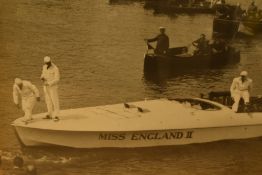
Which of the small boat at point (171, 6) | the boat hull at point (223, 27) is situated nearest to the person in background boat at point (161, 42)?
the small boat at point (171, 6)

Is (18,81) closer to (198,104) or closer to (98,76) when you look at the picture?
(98,76)

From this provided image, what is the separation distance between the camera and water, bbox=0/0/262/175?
389 centimetres

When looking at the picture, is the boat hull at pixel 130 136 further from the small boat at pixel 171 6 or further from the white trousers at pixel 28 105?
the small boat at pixel 171 6

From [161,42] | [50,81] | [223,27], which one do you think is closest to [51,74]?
[50,81]

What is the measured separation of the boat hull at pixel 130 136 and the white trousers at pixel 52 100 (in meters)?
0.16

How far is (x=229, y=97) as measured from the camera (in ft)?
15.7

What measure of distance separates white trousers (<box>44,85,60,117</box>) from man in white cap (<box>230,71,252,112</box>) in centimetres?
134

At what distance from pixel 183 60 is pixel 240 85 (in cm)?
137

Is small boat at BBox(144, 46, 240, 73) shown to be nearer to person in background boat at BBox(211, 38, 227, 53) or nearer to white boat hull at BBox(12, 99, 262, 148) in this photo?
person in background boat at BBox(211, 38, 227, 53)

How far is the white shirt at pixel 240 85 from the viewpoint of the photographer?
14.4ft

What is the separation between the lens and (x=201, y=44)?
539 cm

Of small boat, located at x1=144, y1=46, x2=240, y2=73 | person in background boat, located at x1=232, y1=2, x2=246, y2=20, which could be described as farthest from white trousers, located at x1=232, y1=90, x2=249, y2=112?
person in background boat, located at x1=232, y1=2, x2=246, y2=20

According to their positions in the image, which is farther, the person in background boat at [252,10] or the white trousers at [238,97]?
the person in background boat at [252,10]

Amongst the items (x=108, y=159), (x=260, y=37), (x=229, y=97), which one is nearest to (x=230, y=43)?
(x=260, y=37)
